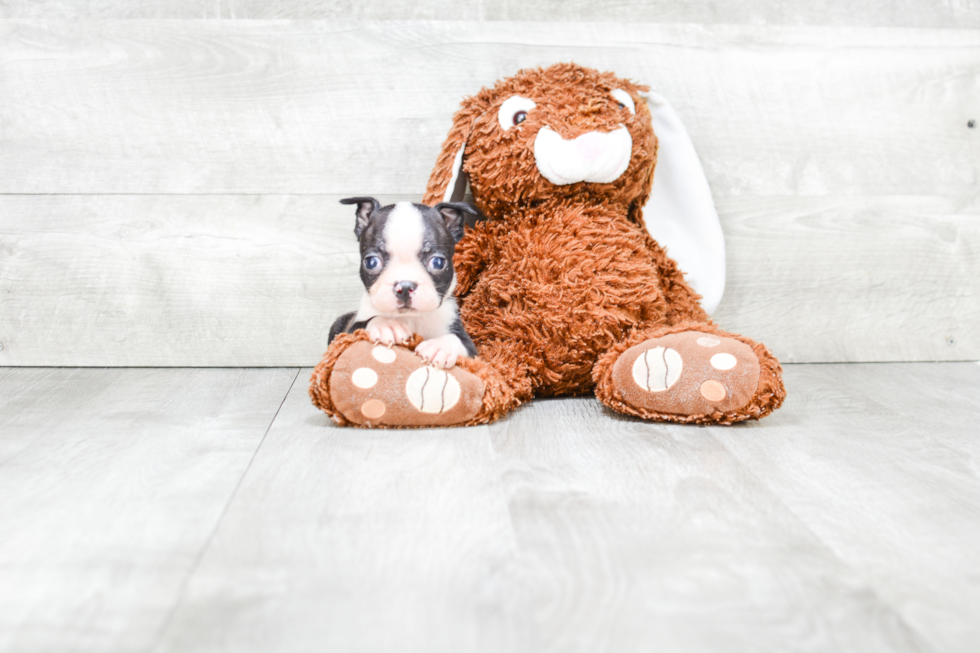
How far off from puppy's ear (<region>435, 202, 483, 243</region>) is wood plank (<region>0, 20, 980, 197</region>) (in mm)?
344

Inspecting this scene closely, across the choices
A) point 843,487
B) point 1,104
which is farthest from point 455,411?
point 1,104

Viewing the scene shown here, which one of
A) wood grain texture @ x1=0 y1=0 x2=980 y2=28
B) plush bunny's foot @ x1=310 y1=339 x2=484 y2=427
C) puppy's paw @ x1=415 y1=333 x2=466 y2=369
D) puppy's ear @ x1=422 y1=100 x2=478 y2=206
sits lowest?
plush bunny's foot @ x1=310 y1=339 x2=484 y2=427

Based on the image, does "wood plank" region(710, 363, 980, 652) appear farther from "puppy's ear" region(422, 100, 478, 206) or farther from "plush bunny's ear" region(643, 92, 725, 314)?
"puppy's ear" region(422, 100, 478, 206)

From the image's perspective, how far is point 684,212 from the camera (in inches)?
51.6

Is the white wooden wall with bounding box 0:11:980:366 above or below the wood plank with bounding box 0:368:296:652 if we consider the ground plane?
above

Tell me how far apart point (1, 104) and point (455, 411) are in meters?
1.03

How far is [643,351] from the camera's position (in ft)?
3.47

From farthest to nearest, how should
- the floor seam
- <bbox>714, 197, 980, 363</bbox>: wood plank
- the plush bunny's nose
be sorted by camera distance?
<bbox>714, 197, 980, 363</bbox>: wood plank → the plush bunny's nose → the floor seam

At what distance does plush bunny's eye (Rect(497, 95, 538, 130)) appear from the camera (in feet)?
3.83

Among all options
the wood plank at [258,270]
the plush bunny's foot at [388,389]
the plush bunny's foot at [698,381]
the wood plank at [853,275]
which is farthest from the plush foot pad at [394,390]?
the wood plank at [853,275]

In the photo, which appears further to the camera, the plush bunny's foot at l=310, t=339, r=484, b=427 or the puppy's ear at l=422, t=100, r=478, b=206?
the puppy's ear at l=422, t=100, r=478, b=206

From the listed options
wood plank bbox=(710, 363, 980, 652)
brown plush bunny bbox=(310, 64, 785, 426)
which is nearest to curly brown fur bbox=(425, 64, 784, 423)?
brown plush bunny bbox=(310, 64, 785, 426)

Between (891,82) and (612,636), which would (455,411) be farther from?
(891,82)

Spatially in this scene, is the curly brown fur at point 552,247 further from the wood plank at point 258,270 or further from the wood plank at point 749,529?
the wood plank at point 258,270
